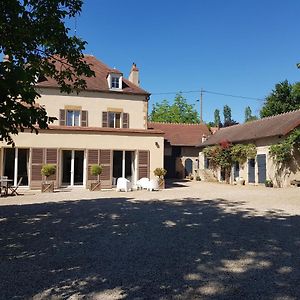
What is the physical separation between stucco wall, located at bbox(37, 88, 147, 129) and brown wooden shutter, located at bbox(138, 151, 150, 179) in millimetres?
3802

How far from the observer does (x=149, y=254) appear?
6008 millimetres

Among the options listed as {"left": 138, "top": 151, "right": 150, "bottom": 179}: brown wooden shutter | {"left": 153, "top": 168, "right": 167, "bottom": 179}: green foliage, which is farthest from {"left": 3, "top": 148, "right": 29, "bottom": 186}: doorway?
{"left": 153, "top": 168, "right": 167, "bottom": 179}: green foliage

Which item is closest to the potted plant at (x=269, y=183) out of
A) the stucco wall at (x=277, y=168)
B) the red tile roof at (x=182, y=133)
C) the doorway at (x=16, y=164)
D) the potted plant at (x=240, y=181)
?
the stucco wall at (x=277, y=168)

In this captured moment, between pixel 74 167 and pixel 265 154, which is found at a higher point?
pixel 265 154

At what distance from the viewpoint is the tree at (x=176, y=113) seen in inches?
2265

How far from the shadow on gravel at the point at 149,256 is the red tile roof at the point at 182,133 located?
2169cm

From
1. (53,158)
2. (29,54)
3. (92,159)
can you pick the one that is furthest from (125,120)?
(29,54)

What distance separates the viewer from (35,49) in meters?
7.23

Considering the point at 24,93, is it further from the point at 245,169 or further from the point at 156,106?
the point at 156,106

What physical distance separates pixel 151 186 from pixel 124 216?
348 inches

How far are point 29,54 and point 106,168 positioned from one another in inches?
517

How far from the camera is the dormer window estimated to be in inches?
936

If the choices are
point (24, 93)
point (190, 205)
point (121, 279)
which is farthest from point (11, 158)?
point (121, 279)

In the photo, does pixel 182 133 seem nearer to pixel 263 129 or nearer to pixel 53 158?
pixel 263 129
